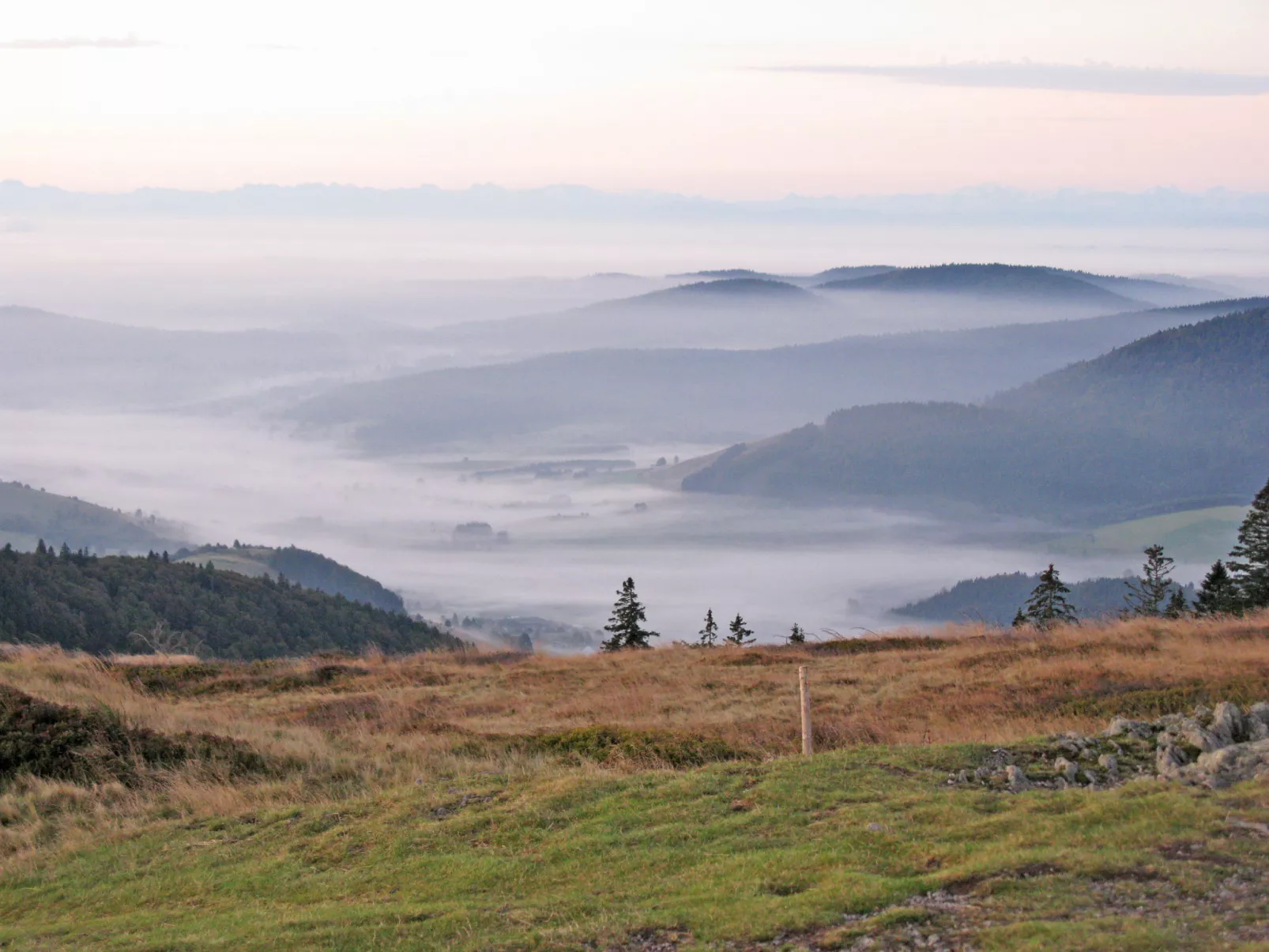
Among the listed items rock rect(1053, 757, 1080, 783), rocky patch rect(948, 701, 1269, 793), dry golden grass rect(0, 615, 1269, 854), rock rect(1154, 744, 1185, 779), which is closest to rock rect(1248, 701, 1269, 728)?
rocky patch rect(948, 701, 1269, 793)

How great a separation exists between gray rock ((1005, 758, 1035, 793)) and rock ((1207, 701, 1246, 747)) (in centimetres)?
251

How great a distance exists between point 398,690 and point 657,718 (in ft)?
24.2

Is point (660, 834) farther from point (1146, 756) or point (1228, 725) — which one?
point (1228, 725)

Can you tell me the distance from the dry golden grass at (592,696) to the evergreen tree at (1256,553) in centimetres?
1599

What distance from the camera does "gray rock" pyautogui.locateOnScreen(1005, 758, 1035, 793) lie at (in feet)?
38.2

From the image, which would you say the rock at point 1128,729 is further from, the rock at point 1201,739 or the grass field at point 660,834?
the grass field at point 660,834

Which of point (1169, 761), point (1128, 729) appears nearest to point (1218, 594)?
point (1128, 729)

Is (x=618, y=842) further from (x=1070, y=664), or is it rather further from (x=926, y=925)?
(x=1070, y=664)

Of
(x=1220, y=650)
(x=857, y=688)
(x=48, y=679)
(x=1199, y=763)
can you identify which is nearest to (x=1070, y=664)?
(x=1220, y=650)

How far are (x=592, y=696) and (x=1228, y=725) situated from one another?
13.7m

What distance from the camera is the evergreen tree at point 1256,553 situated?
4081 centimetres

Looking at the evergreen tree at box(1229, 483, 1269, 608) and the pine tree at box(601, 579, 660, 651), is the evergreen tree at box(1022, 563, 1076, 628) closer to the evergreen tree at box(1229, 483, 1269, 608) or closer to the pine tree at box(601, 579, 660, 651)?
the evergreen tree at box(1229, 483, 1269, 608)

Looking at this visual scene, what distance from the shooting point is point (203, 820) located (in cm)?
1391

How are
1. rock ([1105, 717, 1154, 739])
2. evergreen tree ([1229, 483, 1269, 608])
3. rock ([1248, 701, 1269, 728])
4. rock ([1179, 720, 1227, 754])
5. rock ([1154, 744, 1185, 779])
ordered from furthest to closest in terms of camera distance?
1. evergreen tree ([1229, 483, 1269, 608])
2. rock ([1105, 717, 1154, 739])
3. rock ([1248, 701, 1269, 728])
4. rock ([1179, 720, 1227, 754])
5. rock ([1154, 744, 1185, 779])
